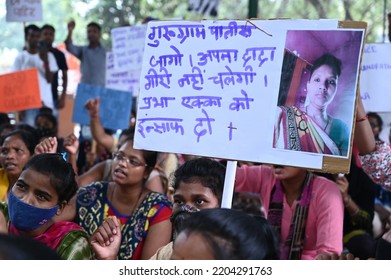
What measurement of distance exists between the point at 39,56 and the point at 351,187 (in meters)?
5.10

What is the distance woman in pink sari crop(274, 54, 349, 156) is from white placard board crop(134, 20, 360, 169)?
0.04 m

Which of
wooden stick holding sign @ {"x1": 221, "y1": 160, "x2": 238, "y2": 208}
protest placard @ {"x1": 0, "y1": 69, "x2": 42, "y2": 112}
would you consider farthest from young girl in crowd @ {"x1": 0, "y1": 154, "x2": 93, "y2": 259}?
protest placard @ {"x1": 0, "y1": 69, "x2": 42, "y2": 112}

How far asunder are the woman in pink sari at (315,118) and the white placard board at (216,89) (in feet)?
0.13

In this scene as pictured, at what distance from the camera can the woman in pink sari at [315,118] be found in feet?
9.76

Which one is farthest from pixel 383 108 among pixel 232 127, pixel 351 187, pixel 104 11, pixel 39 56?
pixel 104 11

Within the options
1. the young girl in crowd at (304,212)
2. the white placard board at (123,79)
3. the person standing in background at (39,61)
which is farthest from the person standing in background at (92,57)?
the young girl in crowd at (304,212)

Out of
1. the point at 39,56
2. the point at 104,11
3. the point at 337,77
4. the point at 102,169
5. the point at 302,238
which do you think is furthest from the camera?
the point at 104,11

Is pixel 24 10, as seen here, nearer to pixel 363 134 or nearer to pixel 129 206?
pixel 129 206

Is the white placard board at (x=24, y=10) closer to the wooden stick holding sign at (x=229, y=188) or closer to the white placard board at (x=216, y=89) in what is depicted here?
the white placard board at (x=216, y=89)

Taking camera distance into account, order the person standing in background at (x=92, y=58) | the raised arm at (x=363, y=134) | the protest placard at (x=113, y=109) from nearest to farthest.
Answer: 1. the raised arm at (x=363, y=134)
2. the protest placard at (x=113, y=109)
3. the person standing in background at (x=92, y=58)

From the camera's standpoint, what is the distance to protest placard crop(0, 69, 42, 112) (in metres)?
6.16

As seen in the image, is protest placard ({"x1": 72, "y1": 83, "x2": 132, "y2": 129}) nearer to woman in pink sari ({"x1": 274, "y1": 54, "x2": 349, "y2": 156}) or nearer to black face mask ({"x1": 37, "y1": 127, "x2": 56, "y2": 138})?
black face mask ({"x1": 37, "y1": 127, "x2": 56, "y2": 138})
